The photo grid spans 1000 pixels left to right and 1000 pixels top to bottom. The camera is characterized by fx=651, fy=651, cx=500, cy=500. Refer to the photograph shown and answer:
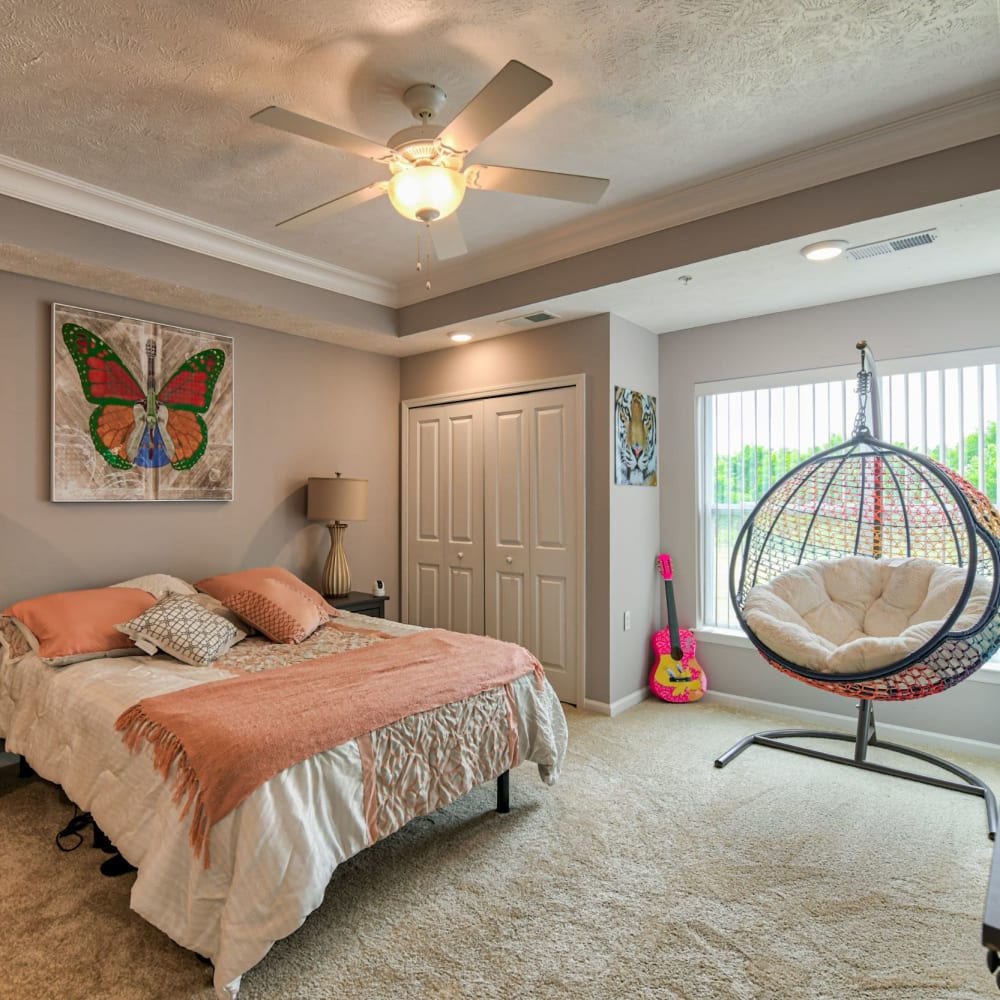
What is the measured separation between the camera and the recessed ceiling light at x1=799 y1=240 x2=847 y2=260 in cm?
284

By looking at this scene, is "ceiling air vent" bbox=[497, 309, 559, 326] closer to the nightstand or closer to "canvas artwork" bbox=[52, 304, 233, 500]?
"canvas artwork" bbox=[52, 304, 233, 500]

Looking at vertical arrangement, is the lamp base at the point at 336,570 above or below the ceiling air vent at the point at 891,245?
below

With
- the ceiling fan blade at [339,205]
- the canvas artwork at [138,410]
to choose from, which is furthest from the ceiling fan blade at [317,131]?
the canvas artwork at [138,410]

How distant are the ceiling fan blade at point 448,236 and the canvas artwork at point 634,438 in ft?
5.30

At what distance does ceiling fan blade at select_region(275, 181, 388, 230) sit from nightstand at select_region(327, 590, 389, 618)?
2.28 meters

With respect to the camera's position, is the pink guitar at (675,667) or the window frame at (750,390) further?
the pink guitar at (675,667)

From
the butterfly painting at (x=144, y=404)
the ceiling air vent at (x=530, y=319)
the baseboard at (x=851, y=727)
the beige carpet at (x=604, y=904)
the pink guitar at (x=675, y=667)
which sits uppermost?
the ceiling air vent at (x=530, y=319)

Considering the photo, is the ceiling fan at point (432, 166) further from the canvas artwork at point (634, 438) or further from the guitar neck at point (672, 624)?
the guitar neck at point (672, 624)

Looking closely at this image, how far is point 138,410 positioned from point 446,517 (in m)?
2.05

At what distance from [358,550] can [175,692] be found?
2542mm

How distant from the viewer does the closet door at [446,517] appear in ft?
14.8

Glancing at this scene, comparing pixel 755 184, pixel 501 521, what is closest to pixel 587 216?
pixel 755 184

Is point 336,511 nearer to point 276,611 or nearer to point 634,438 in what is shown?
point 276,611

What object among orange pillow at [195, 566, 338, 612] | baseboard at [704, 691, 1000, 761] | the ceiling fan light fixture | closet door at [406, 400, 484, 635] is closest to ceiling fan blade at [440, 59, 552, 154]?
the ceiling fan light fixture
